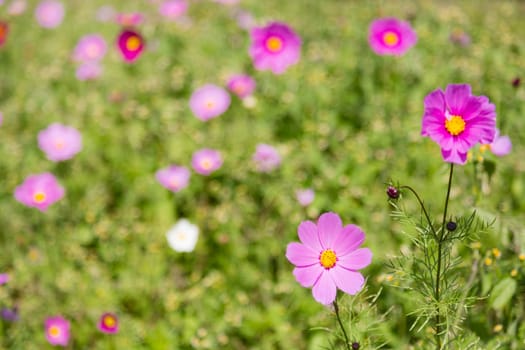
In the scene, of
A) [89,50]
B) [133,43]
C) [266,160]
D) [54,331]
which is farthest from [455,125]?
[89,50]

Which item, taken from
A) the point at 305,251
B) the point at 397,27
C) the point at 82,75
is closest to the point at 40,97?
the point at 82,75

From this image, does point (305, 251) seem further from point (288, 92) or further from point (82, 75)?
point (82, 75)

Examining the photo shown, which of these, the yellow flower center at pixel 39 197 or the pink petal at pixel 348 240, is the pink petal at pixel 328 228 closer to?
the pink petal at pixel 348 240

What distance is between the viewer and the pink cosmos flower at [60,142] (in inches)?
97.1

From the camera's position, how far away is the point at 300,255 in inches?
42.8

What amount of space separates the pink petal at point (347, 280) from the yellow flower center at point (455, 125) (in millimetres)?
328

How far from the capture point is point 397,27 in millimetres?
2391

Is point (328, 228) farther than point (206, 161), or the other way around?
point (206, 161)

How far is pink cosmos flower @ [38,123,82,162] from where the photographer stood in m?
2.47

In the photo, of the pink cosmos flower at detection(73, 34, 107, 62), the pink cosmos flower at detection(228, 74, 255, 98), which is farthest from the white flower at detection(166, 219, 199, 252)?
the pink cosmos flower at detection(73, 34, 107, 62)

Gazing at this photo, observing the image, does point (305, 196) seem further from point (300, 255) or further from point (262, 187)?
point (300, 255)

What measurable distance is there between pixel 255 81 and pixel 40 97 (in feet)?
4.12

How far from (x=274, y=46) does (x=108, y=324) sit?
140cm

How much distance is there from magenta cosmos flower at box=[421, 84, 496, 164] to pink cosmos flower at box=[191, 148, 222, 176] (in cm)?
140
